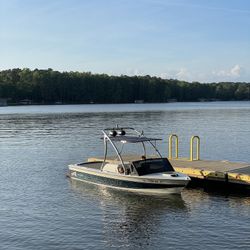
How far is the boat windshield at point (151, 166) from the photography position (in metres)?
25.4

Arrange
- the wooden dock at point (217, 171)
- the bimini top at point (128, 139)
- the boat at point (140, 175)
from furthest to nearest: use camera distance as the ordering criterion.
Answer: the bimini top at point (128, 139)
the wooden dock at point (217, 171)
the boat at point (140, 175)

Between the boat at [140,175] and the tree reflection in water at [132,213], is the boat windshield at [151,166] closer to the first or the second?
the boat at [140,175]

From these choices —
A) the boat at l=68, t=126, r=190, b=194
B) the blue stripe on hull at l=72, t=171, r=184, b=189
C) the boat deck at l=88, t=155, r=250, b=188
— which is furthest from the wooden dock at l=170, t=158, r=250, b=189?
the blue stripe on hull at l=72, t=171, r=184, b=189

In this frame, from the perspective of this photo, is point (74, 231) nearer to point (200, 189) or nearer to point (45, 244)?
point (45, 244)

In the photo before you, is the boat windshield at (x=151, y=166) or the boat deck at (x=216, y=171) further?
the boat windshield at (x=151, y=166)

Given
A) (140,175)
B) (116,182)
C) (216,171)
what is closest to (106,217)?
(140,175)

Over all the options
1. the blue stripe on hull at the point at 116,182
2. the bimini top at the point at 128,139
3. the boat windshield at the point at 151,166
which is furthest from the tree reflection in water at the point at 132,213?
the bimini top at the point at 128,139

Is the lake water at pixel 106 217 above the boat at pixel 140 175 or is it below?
below

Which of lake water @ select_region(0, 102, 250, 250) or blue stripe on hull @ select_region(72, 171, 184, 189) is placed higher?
blue stripe on hull @ select_region(72, 171, 184, 189)

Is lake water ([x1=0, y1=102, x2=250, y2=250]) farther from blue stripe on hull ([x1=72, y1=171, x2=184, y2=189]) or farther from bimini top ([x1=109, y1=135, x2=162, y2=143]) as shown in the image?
bimini top ([x1=109, y1=135, x2=162, y2=143])

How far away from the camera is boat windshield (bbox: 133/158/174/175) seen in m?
25.4

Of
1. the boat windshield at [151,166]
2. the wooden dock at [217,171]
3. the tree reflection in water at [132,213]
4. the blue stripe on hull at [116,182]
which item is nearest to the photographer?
the tree reflection in water at [132,213]

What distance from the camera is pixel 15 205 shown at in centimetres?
2372

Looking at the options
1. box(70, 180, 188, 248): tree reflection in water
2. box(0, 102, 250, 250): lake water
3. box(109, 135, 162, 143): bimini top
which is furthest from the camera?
box(109, 135, 162, 143): bimini top
